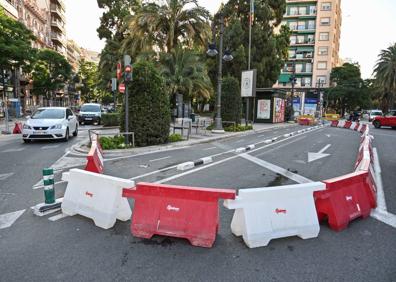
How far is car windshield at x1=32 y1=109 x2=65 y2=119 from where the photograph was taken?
43.5 ft

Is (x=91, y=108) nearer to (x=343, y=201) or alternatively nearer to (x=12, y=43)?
(x=12, y=43)

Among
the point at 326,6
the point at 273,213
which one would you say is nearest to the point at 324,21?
the point at 326,6

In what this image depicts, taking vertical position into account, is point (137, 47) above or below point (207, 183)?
above

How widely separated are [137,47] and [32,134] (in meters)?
13.7

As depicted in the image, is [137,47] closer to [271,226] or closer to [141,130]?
[141,130]

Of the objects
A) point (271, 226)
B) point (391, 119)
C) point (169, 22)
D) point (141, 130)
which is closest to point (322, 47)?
point (391, 119)

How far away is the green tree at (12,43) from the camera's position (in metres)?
26.5

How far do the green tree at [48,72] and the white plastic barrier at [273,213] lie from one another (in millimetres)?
45833

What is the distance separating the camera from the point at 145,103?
1153 cm

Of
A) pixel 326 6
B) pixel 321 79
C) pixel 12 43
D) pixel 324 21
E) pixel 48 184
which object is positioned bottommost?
pixel 48 184

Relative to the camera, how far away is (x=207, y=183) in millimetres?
6445

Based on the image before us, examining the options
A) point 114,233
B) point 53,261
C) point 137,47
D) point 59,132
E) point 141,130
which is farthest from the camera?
point 137,47

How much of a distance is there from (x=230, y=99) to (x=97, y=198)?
60.2 ft

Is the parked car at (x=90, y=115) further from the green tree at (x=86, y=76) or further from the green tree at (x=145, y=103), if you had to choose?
the green tree at (x=86, y=76)
